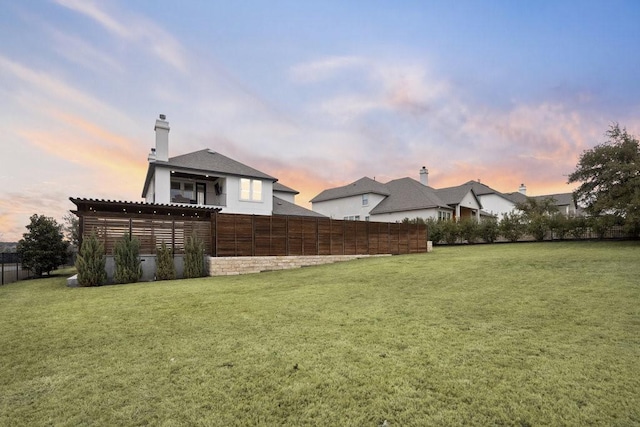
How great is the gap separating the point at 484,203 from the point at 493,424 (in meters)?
43.2

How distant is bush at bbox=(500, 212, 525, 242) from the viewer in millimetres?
23578

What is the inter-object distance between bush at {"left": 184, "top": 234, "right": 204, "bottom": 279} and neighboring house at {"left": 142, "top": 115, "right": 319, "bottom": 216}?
8.33m

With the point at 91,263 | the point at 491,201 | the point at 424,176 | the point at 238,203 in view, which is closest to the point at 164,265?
the point at 91,263

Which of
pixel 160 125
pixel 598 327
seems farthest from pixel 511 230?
pixel 160 125

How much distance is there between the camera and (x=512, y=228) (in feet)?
78.1

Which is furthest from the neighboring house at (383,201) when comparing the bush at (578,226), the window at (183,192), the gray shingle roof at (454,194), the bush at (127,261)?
the bush at (127,261)

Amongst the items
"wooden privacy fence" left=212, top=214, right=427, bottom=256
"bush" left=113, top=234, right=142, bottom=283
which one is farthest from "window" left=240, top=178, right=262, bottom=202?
"bush" left=113, top=234, right=142, bottom=283

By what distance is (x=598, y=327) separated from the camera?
5094 mm

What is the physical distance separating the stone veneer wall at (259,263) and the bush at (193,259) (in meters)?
0.47

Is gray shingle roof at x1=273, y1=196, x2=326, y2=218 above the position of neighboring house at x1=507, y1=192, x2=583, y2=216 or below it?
below

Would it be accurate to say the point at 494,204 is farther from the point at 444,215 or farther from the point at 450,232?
the point at 450,232

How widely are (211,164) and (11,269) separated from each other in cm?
1252

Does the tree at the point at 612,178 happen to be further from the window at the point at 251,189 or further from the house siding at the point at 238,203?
the window at the point at 251,189

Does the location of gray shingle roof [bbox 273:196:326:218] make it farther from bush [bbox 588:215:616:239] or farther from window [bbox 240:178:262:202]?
bush [bbox 588:215:616:239]
